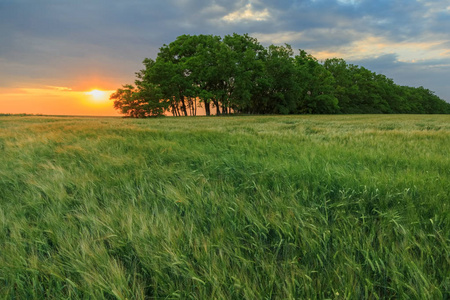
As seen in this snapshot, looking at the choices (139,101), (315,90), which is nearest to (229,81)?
(139,101)

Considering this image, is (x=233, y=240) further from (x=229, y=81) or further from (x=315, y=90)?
(x=315, y=90)

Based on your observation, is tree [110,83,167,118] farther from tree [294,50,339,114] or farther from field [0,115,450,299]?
field [0,115,450,299]

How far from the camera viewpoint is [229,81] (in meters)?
41.2

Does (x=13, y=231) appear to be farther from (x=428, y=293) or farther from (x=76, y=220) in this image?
(x=428, y=293)

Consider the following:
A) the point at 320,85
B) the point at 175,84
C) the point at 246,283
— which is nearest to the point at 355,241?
the point at 246,283

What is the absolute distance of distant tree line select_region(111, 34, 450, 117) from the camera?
127 feet

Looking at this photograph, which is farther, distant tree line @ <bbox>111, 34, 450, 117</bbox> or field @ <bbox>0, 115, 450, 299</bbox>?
distant tree line @ <bbox>111, 34, 450, 117</bbox>

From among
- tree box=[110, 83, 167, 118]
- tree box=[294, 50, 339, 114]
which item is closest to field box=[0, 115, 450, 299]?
tree box=[110, 83, 167, 118]


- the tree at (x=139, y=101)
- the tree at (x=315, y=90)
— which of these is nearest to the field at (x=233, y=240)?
the tree at (x=139, y=101)

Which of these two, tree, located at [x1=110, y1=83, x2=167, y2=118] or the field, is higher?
tree, located at [x1=110, y1=83, x2=167, y2=118]

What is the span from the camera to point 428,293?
1.04 meters

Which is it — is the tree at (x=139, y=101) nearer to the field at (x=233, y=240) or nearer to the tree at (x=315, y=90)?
the tree at (x=315, y=90)

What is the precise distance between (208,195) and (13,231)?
147 centimetres

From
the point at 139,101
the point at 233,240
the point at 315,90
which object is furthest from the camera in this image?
the point at 315,90
